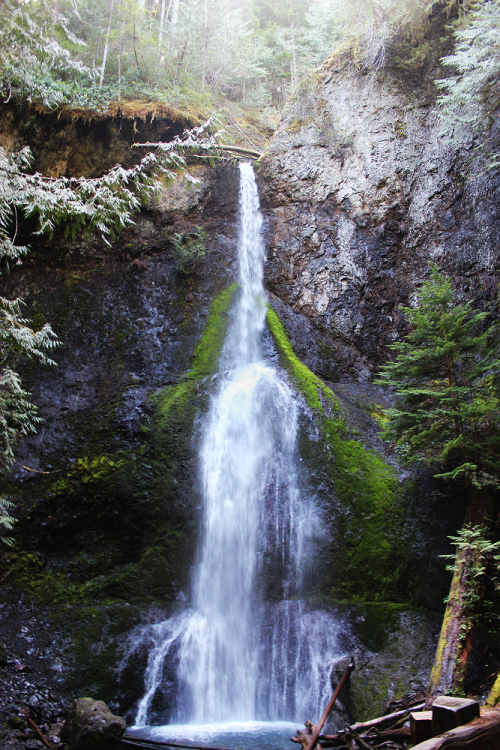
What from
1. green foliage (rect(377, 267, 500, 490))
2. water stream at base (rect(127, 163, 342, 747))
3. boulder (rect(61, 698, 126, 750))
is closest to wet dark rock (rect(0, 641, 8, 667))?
boulder (rect(61, 698, 126, 750))

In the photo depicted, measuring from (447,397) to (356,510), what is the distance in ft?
7.95

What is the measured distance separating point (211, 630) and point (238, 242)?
8.84m

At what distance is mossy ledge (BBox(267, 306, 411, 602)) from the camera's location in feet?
22.4

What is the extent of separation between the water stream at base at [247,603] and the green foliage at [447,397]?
2.06 meters

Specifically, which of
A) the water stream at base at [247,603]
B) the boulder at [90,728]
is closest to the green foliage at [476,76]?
the water stream at base at [247,603]

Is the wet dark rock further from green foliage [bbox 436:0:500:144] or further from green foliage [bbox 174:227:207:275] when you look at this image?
green foliage [bbox 436:0:500:144]

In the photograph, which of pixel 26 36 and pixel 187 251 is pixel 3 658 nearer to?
pixel 26 36

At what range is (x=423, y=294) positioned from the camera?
6.84 metres

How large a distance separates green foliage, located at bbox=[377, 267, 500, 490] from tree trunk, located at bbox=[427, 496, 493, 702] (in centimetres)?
72

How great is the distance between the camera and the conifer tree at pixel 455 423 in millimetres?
5406

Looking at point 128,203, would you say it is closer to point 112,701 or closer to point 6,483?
point 6,483

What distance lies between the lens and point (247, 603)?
6.73m

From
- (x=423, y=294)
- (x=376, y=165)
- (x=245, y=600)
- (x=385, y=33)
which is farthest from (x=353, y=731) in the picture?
(x=385, y=33)

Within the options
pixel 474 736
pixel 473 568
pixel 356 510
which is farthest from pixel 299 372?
pixel 474 736
